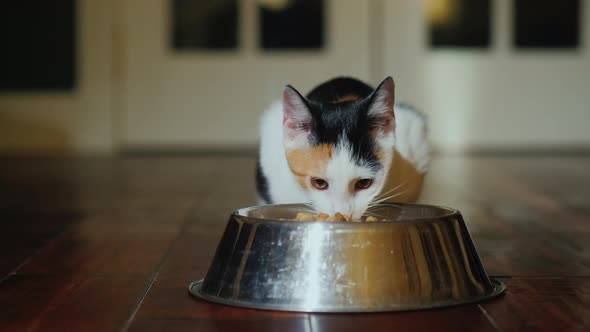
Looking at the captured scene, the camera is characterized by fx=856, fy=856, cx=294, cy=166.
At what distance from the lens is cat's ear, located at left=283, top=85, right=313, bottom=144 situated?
4.82ft

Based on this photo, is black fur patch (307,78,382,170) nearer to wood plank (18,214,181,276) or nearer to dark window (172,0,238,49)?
wood plank (18,214,181,276)

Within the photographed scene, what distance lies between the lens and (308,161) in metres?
1.49

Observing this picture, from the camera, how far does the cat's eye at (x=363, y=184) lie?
1.48m

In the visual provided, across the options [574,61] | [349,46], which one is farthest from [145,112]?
[574,61]

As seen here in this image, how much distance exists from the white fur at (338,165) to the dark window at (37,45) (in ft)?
9.38

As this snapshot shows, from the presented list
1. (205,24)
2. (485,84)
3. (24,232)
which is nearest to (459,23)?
(485,84)

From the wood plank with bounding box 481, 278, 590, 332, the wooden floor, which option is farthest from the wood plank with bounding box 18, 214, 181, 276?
the wood plank with bounding box 481, 278, 590, 332

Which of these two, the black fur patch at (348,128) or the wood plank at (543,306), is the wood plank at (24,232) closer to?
the black fur patch at (348,128)

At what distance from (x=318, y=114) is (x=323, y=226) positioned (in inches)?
14.0

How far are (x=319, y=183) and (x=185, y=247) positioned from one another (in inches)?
16.2

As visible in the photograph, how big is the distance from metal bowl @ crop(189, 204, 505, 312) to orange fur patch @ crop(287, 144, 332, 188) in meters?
0.26

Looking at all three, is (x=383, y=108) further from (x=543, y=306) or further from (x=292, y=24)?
(x=292, y=24)

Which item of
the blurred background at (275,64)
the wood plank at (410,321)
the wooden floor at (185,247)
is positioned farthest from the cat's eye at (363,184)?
Answer: the blurred background at (275,64)

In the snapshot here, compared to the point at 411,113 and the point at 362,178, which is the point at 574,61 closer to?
the point at 411,113
